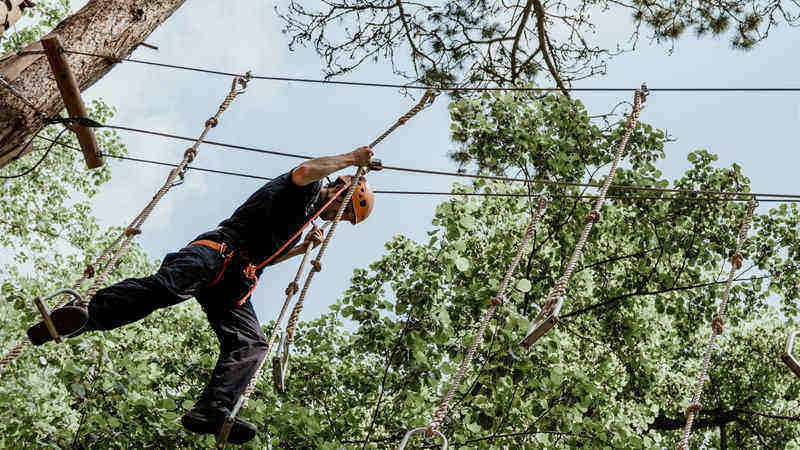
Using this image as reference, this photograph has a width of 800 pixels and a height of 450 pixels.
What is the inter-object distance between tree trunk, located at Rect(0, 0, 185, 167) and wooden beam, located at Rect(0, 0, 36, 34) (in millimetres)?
216

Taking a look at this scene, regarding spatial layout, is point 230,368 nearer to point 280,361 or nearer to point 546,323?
point 280,361

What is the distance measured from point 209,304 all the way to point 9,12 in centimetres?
193

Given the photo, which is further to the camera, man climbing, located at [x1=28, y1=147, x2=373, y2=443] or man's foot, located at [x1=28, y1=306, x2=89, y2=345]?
man climbing, located at [x1=28, y1=147, x2=373, y2=443]

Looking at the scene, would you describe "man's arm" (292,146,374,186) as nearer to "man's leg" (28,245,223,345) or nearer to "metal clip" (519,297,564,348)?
"man's leg" (28,245,223,345)

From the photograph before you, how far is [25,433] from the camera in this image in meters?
5.34

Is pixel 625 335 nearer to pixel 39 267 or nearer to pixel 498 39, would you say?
pixel 498 39

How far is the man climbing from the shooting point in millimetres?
2926

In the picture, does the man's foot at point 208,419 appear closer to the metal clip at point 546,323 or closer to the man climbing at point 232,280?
the man climbing at point 232,280

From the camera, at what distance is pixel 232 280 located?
3381mm

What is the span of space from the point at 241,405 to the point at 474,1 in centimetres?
500

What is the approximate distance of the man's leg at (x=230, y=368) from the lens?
3.09 metres

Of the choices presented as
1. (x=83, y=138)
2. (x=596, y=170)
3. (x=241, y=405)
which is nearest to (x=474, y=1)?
(x=596, y=170)

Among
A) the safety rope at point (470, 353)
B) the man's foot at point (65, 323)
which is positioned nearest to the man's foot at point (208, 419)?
the man's foot at point (65, 323)

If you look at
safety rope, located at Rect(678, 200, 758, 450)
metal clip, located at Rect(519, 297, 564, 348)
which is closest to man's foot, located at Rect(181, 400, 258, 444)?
metal clip, located at Rect(519, 297, 564, 348)
